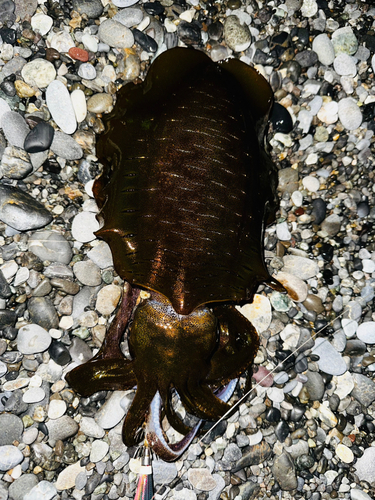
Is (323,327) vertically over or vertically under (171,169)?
under

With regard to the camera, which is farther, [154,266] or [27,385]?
[27,385]

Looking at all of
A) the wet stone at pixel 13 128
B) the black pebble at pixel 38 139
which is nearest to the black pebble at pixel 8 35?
the wet stone at pixel 13 128

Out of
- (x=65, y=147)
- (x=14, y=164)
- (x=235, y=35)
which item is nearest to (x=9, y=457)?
(x=14, y=164)

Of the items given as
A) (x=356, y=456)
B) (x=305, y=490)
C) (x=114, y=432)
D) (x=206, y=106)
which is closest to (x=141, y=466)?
(x=114, y=432)

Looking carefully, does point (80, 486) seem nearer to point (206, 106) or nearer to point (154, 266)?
point (154, 266)

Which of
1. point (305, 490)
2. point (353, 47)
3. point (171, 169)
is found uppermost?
point (353, 47)

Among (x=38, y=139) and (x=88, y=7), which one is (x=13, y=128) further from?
(x=88, y=7)

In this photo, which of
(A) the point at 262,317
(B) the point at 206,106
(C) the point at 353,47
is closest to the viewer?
(B) the point at 206,106

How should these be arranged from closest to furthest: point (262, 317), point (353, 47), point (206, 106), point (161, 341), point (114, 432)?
point (161, 341) → point (206, 106) → point (114, 432) → point (262, 317) → point (353, 47)
